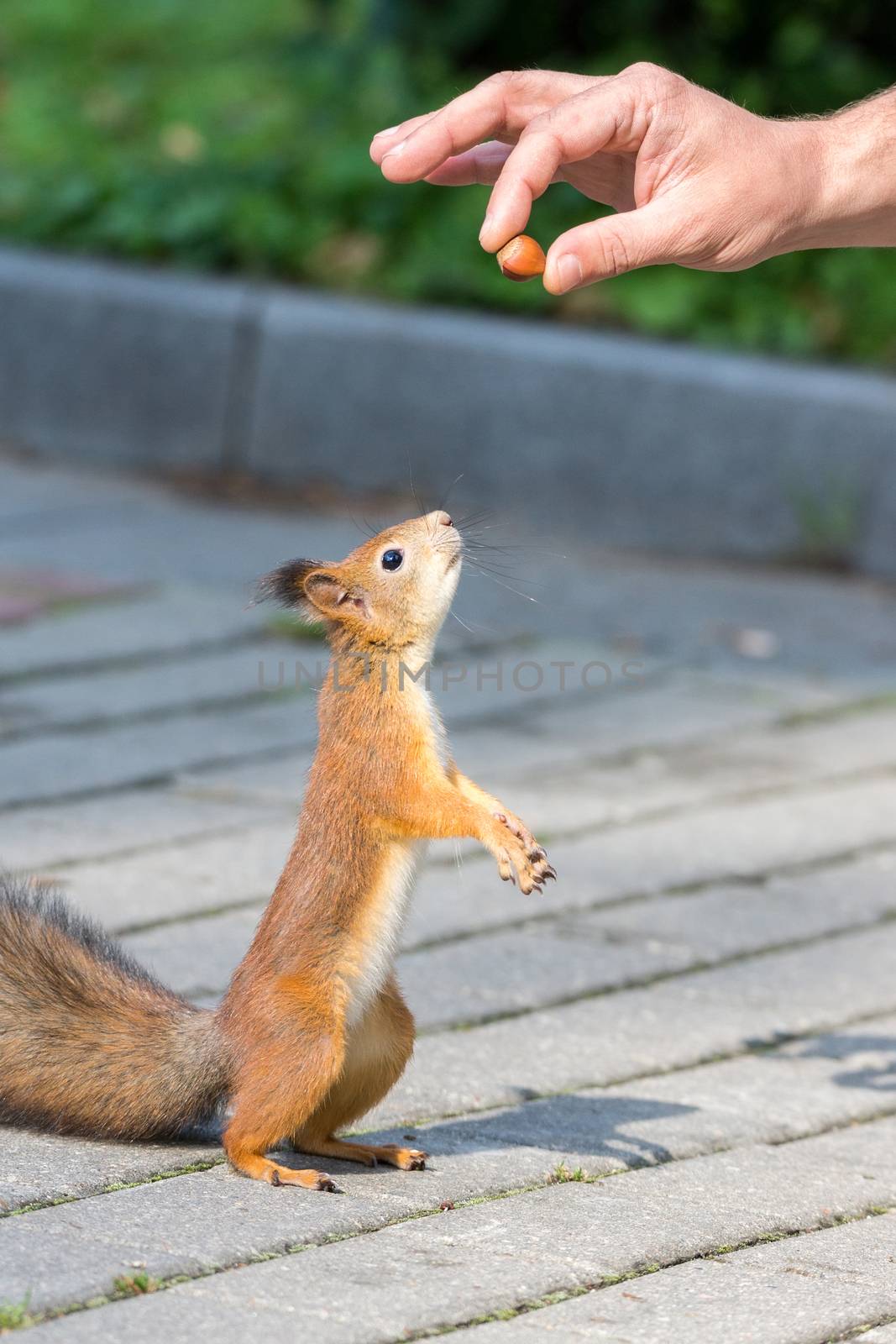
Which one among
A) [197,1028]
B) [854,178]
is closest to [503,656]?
[854,178]

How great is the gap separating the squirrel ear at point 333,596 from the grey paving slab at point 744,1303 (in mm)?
1092

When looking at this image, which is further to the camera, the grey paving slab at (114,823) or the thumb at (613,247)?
the grey paving slab at (114,823)

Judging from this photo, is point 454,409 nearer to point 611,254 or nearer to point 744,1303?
point 611,254

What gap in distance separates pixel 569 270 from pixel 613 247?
0.42 ft

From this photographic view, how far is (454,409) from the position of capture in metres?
7.51

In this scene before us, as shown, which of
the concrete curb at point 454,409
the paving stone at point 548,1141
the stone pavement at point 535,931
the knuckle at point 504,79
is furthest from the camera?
the concrete curb at point 454,409

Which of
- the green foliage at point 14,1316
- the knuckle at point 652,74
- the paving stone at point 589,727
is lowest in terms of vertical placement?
the green foliage at point 14,1316

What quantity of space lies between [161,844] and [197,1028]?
146cm

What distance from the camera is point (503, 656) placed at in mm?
5867

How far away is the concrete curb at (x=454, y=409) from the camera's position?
705 cm

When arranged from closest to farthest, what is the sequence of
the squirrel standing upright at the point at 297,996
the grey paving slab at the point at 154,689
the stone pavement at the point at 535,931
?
the stone pavement at the point at 535,931
the squirrel standing upright at the point at 297,996
the grey paving slab at the point at 154,689

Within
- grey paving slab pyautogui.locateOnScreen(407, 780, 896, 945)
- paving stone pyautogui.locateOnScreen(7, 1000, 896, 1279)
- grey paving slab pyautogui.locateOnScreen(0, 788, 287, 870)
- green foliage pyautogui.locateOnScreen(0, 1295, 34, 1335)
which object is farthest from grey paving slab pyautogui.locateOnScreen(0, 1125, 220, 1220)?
grey paving slab pyautogui.locateOnScreen(0, 788, 287, 870)

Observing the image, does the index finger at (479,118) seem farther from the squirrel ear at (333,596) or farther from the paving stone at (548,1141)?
the paving stone at (548,1141)

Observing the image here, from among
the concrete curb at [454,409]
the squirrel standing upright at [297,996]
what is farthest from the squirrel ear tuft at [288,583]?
the concrete curb at [454,409]
